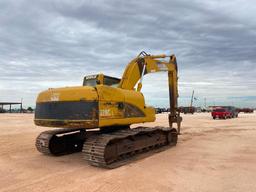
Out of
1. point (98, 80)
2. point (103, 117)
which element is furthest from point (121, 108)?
point (98, 80)

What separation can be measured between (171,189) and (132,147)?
11.6 feet

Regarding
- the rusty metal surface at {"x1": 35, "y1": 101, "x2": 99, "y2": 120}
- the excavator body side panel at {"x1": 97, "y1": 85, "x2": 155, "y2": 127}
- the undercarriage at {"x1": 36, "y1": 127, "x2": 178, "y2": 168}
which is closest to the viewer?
the rusty metal surface at {"x1": 35, "y1": 101, "x2": 99, "y2": 120}

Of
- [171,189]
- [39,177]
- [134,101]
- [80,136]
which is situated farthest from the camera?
[80,136]

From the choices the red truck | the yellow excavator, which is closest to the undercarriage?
the yellow excavator

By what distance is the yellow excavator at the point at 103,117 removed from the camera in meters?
8.52

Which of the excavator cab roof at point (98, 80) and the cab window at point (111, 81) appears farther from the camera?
the cab window at point (111, 81)

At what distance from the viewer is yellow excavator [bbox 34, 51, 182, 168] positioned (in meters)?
8.52

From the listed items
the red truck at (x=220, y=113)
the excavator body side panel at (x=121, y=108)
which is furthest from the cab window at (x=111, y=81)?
the red truck at (x=220, y=113)

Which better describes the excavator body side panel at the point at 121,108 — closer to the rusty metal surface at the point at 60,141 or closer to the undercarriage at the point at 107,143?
the undercarriage at the point at 107,143

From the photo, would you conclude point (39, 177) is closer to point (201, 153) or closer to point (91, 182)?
point (91, 182)

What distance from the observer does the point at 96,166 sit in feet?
28.5

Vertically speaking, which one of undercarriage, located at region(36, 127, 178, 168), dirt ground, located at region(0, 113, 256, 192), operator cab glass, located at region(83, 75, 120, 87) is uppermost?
operator cab glass, located at region(83, 75, 120, 87)

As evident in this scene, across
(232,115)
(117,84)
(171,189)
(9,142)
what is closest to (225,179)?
(171,189)

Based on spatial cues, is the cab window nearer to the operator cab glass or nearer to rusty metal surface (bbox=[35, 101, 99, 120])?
the operator cab glass
